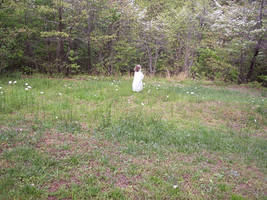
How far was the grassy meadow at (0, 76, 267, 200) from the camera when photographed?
3.23m

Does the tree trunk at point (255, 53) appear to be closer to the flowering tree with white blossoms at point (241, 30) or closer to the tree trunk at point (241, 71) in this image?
the flowering tree with white blossoms at point (241, 30)

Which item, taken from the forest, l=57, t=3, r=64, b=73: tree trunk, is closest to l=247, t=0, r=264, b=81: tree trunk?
the forest

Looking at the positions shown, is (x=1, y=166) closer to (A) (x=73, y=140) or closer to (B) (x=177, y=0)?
(A) (x=73, y=140)

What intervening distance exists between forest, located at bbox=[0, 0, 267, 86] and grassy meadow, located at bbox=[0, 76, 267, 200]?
527 cm

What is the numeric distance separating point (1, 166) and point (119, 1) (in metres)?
12.6

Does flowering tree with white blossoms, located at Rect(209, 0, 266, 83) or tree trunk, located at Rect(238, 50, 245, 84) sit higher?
flowering tree with white blossoms, located at Rect(209, 0, 266, 83)

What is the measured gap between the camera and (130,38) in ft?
50.2

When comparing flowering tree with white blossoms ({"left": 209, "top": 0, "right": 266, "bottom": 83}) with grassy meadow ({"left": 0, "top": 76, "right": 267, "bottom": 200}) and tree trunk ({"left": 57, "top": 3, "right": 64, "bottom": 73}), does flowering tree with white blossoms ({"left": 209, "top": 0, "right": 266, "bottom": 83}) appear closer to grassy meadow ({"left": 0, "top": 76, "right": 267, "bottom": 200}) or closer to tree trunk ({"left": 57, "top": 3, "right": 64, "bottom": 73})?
grassy meadow ({"left": 0, "top": 76, "right": 267, "bottom": 200})

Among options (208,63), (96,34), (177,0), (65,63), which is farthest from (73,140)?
(177,0)

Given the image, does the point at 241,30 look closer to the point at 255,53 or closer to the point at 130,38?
the point at 255,53

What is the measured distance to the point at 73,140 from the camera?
4602 mm

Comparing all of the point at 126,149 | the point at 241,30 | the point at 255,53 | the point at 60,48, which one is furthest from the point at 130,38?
the point at 126,149

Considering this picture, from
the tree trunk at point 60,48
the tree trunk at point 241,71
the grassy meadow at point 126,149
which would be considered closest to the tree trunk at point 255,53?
the tree trunk at point 241,71

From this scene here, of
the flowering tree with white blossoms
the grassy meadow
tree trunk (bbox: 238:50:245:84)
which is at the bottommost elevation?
the grassy meadow
